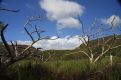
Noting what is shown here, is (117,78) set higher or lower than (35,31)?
lower

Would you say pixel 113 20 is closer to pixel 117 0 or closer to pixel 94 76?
pixel 94 76

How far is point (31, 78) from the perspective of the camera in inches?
304

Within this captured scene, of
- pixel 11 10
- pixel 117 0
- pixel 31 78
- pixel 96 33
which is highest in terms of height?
pixel 96 33

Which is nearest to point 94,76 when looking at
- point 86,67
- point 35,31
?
point 86,67

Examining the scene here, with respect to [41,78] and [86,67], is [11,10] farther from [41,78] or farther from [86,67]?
[86,67]

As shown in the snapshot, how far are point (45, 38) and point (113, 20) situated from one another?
14.5m

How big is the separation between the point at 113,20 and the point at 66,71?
15953 millimetres

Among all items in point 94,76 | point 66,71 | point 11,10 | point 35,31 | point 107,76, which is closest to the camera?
point 11,10

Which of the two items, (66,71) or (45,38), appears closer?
(66,71)

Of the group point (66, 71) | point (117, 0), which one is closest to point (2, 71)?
point (117, 0)

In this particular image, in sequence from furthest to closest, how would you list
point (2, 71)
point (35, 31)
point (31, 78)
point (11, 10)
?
point (35, 31) < point (31, 78) < point (11, 10) < point (2, 71)

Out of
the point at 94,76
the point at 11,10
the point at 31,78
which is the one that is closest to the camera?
the point at 11,10

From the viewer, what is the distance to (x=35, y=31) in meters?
14.6

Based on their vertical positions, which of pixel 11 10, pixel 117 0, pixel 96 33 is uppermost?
pixel 96 33
